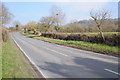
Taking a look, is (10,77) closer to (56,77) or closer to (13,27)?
(56,77)

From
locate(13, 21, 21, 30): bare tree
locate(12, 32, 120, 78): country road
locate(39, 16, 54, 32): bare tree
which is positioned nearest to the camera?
locate(12, 32, 120, 78): country road

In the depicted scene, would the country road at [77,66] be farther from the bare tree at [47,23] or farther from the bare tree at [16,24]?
the bare tree at [16,24]

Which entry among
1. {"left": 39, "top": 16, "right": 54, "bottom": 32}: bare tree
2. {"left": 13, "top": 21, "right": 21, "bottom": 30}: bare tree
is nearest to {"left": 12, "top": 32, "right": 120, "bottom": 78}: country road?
{"left": 39, "top": 16, "right": 54, "bottom": 32}: bare tree

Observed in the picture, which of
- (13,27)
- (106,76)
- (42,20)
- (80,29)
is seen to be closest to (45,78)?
(106,76)

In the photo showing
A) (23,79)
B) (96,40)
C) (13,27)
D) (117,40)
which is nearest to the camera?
(23,79)

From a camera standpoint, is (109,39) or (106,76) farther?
(109,39)

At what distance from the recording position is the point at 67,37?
37.8m

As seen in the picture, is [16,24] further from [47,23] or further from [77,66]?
[77,66]

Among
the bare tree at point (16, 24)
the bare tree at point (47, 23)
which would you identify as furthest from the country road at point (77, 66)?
the bare tree at point (16, 24)

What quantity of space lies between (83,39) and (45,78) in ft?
72.6

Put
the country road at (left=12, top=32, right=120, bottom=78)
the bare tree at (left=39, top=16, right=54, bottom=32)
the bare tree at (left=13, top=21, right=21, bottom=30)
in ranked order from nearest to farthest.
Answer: the country road at (left=12, top=32, right=120, bottom=78)
the bare tree at (left=39, top=16, right=54, bottom=32)
the bare tree at (left=13, top=21, right=21, bottom=30)

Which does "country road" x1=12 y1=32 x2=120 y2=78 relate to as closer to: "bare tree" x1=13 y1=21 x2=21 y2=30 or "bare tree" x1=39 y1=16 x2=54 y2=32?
"bare tree" x1=39 y1=16 x2=54 y2=32

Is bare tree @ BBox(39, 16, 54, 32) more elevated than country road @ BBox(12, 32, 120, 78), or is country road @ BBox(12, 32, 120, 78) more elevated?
bare tree @ BBox(39, 16, 54, 32)

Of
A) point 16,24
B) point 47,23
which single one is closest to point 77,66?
point 47,23
